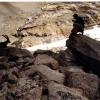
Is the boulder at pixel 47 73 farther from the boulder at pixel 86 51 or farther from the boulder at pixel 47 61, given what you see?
the boulder at pixel 86 51

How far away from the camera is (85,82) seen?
14.6 ft

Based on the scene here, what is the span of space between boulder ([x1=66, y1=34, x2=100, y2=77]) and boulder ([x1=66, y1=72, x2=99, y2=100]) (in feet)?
1.10

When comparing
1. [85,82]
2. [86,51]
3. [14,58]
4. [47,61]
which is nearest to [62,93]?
[85,82]

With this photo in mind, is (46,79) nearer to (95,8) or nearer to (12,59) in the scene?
(12,59)

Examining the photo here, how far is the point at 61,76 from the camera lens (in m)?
4.63

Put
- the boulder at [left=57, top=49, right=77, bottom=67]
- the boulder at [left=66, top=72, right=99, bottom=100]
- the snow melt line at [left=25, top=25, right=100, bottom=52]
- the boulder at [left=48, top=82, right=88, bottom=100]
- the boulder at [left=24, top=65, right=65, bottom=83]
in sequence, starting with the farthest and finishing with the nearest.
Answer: the snow melt line at [left=25, top=25, right=100, bottom=52] → the boulder at [left=57, top=49, right=77, bottom=67] → the boulder at [left=24, top=65, right=65, bottom=83] → the boulder at [left=66, top=72, right=99, bottom=100] → the boulder at [left=48, top=82, right=88, bottom=100]

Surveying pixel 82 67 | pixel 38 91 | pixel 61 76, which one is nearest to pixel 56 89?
pixel 38 91

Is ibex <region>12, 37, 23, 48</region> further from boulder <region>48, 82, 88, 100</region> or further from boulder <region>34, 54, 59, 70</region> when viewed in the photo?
boulder <region>48, 82, 88, 100</region>

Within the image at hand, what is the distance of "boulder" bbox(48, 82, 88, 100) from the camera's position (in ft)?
13.1

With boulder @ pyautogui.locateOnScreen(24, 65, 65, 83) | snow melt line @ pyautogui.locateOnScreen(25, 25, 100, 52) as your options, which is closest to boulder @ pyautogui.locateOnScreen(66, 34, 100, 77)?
boulder @ pyautogui.locateOnScreen(24, 65, 65, 83)

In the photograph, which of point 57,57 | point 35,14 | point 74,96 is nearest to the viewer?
point 74,96

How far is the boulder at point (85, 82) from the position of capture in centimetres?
430

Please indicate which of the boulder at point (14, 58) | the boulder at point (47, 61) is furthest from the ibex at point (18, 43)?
the boulder at point (47, 61)

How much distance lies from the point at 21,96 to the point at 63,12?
15.6ft
